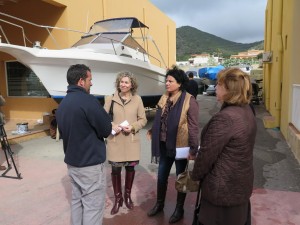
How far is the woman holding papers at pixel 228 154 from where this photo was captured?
214 cm

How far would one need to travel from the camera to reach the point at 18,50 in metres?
7.07

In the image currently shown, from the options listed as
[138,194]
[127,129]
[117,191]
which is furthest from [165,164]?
[138,194]

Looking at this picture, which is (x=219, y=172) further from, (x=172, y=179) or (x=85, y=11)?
(x=85, y=11)

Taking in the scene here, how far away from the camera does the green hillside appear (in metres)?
125

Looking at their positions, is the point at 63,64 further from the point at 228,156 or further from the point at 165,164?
the point at 228,156

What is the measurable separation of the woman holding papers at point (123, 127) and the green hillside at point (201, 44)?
4611 inches

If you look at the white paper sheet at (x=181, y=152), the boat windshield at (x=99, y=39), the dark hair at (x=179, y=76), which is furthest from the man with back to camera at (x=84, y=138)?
the boat windshield at (x=99, y=39)

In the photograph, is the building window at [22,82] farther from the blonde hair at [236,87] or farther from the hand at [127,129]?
the blonde hair at [236,87]

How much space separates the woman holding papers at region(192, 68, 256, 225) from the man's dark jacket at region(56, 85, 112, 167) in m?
0.96

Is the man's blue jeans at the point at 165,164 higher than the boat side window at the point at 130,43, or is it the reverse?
the boat side window at the point at 130,43

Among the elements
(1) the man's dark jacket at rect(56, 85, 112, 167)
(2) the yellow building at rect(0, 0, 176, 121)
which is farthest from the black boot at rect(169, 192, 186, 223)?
(2) the yellow building at rect(0, 0, 176, 121)

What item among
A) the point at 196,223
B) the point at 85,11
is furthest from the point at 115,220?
the point at 85,11

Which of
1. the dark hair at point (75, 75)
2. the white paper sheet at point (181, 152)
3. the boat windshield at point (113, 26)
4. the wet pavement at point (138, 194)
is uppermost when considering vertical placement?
the boat windshield at point (113, 26)

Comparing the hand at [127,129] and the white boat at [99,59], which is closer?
the hand at [127,129]
